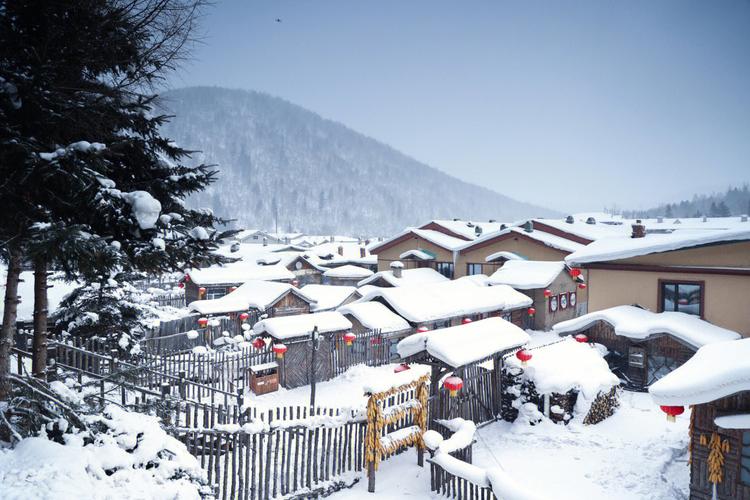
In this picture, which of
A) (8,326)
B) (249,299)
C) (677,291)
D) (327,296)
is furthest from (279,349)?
(677,291)

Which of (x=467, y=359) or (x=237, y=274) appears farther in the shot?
(x=237, y=274)

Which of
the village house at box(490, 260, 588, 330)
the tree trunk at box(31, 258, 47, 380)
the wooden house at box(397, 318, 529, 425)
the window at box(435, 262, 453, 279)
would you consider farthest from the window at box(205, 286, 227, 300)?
the tree trunk at box(31, 258, 47, 380)

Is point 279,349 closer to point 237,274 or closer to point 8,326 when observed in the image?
point 8,326

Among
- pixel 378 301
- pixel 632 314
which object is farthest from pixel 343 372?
pixel 632 314

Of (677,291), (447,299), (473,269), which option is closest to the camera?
(677,291)

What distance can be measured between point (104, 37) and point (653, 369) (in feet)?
63.1

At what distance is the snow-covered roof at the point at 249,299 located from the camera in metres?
24.4

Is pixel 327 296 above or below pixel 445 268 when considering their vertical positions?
below

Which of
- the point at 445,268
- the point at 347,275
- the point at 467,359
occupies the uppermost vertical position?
the point at 445,268

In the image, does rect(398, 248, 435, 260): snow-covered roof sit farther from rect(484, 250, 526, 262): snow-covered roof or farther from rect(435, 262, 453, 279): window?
rect(484, 250, 526, 262): snow-covered roof

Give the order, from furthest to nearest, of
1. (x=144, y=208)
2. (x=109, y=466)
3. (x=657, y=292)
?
(x=657, y=292)
(x=109, y=466)
(x=144, y=208)

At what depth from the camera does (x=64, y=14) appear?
4945 mm

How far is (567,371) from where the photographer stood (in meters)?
13.8

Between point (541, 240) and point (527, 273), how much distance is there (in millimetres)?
3814
